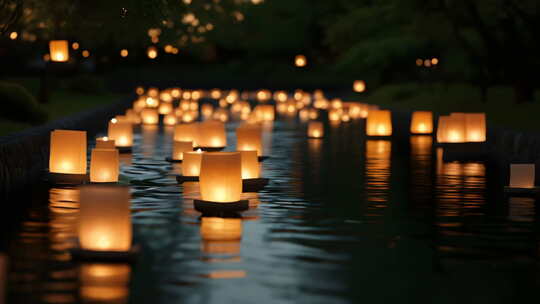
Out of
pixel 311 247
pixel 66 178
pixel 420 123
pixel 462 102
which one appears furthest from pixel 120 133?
pixel 462 102

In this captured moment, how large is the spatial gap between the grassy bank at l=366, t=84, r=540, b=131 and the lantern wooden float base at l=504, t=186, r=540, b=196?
1291cm

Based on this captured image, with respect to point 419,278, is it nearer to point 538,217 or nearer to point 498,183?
point 538,217

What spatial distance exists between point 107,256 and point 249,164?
824 cm

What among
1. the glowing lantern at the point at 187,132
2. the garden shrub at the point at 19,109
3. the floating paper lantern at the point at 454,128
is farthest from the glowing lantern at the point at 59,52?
the floating paper lantern at the point at 454,128

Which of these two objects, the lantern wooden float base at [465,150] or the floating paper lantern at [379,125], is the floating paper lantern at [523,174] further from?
the floating paper lantern at [379,125]

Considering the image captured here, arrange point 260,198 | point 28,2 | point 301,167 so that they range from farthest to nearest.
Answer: point 28,2
point 301,167
point 260,198

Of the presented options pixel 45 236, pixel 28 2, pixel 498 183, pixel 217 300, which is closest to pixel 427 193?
pixel 498 183

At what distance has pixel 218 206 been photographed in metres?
16.3

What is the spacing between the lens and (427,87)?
62.5 meters

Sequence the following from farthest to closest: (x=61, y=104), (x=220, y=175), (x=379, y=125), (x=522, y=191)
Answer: (x=61, y=104) < (x=379, y=125) < (x=522, y=191) < (x=220, y=175)

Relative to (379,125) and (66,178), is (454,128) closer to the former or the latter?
(379,125)

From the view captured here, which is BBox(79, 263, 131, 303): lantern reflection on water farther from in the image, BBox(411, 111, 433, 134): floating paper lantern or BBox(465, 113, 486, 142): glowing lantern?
BBox(411, 111, 433, 134): floating paper lantern

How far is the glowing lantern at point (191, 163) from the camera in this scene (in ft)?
69.2

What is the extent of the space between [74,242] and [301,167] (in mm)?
11737
